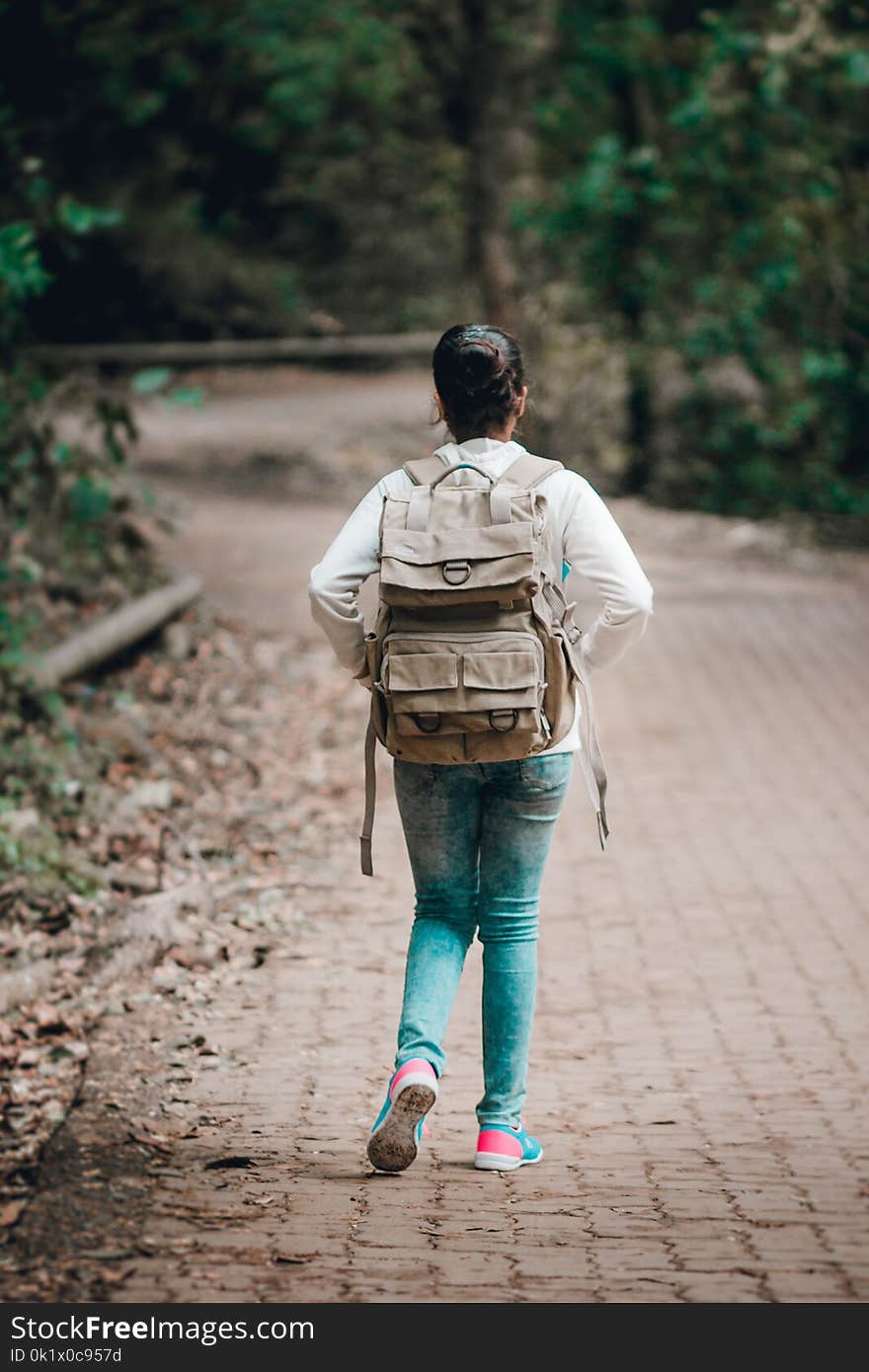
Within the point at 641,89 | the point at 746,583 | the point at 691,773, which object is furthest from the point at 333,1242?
the point at 641,89

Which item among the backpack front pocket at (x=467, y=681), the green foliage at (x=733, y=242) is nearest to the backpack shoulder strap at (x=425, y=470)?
the backpack front pocket at (x=467, y=681)

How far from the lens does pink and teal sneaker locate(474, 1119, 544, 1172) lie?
4.41 m

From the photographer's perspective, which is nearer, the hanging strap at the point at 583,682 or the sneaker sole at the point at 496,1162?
the hanging strap at the point at 583,682

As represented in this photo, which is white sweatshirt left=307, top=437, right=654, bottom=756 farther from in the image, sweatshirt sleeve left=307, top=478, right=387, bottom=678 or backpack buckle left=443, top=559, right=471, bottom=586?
backpack buckle left=443, top=559, right=471, bottom=586

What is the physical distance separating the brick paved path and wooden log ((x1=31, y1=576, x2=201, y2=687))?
6.48ft

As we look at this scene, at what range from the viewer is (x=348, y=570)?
13.5 ft

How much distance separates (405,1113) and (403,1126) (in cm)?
3

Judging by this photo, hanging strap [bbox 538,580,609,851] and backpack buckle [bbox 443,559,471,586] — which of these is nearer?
backpack buckle [bbox 443,559,471,586]

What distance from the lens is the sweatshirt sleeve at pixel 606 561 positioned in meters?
4.04

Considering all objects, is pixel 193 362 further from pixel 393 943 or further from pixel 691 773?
pixel 393 943

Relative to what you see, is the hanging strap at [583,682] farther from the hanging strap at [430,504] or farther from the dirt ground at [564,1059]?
the dirt ground at [564,1059]

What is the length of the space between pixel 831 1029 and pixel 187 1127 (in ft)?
6.96

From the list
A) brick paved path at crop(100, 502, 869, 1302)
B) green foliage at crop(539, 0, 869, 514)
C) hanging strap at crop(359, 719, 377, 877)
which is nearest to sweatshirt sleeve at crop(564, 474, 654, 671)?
hanging strap at crop(359, 719, 377, 877)

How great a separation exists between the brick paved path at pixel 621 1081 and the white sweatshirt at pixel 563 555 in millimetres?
1144
